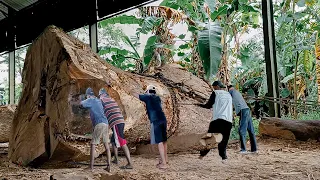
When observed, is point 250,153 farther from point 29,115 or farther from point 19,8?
point 19,8

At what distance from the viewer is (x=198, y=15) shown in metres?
7.05

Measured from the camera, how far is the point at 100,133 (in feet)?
9.95

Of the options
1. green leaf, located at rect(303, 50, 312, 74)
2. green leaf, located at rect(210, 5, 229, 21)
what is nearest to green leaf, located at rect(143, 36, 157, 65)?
green leaf, located at rect(210, 5, 229, 21)

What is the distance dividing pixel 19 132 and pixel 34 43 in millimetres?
1013

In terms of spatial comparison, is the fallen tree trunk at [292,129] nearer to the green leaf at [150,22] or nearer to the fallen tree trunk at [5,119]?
the green leaf at [150,22]

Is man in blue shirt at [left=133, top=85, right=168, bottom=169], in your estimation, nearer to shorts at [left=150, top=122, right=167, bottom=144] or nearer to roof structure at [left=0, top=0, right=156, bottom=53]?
shorts at [left=150, top=122, right=167, bottom=144]

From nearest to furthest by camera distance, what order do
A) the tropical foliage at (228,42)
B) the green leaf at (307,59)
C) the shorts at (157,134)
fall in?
the shorts at (157,134) < the tropical foliage at (228,42) < the green leaf at (307,59)

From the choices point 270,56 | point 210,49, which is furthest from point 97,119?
point 270,56

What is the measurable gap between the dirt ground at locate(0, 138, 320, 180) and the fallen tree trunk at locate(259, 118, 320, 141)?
0.85 m

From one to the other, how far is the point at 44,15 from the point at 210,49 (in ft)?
28.9

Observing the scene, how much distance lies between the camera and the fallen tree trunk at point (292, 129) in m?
5.48

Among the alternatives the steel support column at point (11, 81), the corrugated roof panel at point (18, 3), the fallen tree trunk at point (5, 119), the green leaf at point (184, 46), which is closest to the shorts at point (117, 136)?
the fallen tree trunk at point (5, 119)

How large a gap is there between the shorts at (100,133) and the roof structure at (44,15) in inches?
237

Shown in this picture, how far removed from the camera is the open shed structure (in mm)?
6484
